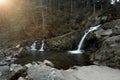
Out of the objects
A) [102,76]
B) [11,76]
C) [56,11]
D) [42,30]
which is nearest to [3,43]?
[42,30]

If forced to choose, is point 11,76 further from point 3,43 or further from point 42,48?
point 3,43

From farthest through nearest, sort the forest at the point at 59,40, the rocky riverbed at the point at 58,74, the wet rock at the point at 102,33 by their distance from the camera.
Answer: the wet rock at the point at 102,33 < the forest at the point at 59,40 < the rocky riverbed at the point at 58,74

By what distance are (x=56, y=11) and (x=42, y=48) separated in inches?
471

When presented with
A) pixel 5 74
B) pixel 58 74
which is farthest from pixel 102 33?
pixel 5 74

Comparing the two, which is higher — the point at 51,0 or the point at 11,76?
the point at 51,0

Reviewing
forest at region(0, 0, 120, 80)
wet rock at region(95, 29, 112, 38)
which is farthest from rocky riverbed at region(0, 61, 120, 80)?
wet rock at region(95, 29, 112, 38)

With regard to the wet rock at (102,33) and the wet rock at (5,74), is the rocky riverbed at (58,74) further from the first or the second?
the wet rock at (102,33)

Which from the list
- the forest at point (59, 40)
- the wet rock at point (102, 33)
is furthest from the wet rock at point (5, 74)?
the wet rock at point (102, 33)

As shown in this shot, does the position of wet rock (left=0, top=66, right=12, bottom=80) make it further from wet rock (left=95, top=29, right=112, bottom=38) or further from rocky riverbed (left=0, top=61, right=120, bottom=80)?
wet rock (left=95, top=29, right=112, bottom=38)

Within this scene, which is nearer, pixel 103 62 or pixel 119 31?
pixel 103 62

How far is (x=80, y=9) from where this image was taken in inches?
1459

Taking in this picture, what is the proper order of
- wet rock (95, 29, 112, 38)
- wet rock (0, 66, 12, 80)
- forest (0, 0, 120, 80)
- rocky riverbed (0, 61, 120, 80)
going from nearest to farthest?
rocky riverbed (0, 61, 120, 80) → wet rock (0, 66, 12, 80) → forest (0, 0, 120, 80) → wet rock (95, 29, 112, 38)

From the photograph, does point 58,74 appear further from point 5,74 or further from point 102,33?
point 102,33

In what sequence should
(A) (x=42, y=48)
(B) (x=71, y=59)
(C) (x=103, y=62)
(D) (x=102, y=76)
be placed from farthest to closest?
(A) (x=42, y=48) < (B) (x=71, y=59) < (C) (x=103, y=62) < (D) (x=102, y=76)
